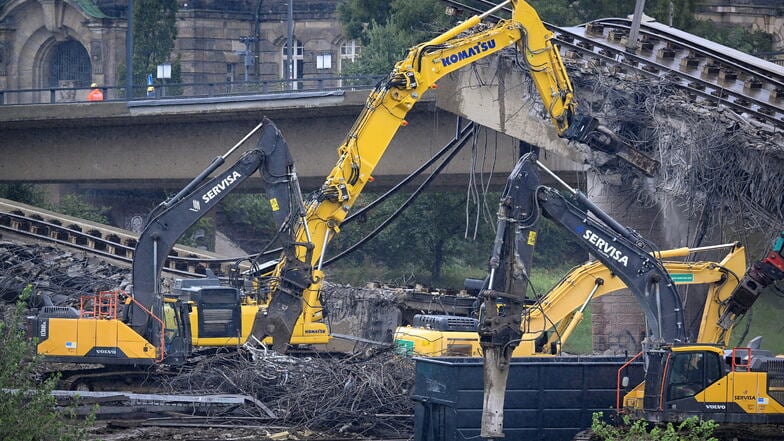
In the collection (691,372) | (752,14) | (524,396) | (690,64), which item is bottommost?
(524,396)

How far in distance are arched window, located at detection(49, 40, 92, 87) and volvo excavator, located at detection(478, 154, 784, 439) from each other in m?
54.1

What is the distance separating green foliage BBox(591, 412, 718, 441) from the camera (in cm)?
1698

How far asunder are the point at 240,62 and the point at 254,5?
3322 mm

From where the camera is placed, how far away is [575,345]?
3894 centimetres

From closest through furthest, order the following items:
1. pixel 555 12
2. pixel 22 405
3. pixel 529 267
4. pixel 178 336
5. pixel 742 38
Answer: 1. pixel 22 405
2. pixel 529 267
3. pixel 178 336
4. pixel 555 12
5. pixel 742 38

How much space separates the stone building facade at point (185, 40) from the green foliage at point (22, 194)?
16827 mm

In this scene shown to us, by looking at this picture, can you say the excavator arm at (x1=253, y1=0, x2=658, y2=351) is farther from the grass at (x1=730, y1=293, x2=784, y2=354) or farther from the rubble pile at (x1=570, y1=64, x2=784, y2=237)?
the grass at (x1=730, y1=293, x2=784, y2=354)

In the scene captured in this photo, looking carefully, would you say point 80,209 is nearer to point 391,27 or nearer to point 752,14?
point 391,27

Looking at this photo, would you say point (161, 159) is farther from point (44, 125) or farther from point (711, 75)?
point (711, 75)

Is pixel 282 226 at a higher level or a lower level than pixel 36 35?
lower

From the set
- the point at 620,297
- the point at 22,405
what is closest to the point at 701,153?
the point at 620,297

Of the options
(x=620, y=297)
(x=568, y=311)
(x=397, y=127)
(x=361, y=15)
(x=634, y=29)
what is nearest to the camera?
(x=568, y=311)

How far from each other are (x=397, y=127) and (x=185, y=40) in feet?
146

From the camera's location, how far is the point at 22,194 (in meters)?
50.8
